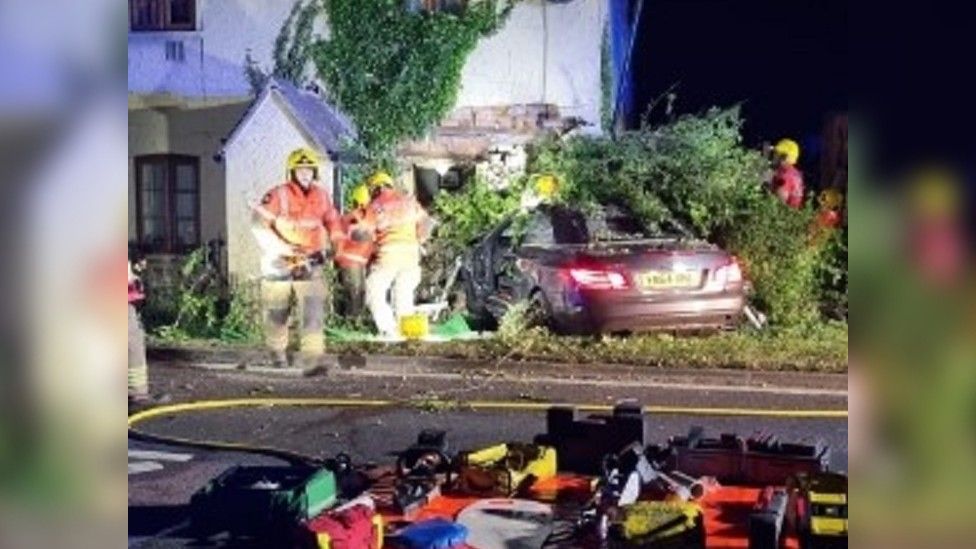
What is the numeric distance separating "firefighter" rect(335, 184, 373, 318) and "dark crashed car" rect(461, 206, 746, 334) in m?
0.21

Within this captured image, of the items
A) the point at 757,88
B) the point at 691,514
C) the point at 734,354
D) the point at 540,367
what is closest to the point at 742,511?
the point at 691,514

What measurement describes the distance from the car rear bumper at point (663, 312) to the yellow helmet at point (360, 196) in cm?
49

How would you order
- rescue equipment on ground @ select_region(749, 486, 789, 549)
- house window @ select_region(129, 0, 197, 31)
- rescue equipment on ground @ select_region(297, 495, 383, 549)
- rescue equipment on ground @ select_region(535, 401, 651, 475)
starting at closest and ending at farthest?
rescue equipment on ground @ select_region(749, 486, 789, 549) < rescue equipment on ground @ select_region(297, 495, 383, 549) < rescue equipment on ground @ select_region(535, 401, 651, 475) < house window @ select_region(129, 0, 197, 31)

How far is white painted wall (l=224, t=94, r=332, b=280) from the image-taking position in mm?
2875

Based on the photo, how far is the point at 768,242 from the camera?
274 cm

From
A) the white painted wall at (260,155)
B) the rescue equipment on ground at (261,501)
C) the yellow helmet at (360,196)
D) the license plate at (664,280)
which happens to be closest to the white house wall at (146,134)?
the white painted wall at (260,155)

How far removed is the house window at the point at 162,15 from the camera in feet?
9.54

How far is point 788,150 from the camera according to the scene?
8.93 feet

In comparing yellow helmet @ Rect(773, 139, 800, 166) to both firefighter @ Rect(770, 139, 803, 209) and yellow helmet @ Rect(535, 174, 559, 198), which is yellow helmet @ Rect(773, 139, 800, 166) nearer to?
firefighter @ Rect(770, 139, 803, 209)

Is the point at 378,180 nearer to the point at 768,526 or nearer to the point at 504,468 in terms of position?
the point at 504,468

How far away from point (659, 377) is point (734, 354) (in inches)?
6.1

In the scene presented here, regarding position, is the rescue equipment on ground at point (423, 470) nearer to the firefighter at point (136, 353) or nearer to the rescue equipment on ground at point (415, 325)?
the rescue equipment on ground at point (415, 325)

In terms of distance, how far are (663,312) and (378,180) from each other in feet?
2.08

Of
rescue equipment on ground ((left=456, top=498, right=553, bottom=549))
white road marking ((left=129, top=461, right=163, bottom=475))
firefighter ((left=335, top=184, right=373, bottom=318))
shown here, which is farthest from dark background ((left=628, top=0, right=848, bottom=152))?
white road marking ((left=129, top=461, right=163, bottom=475))
